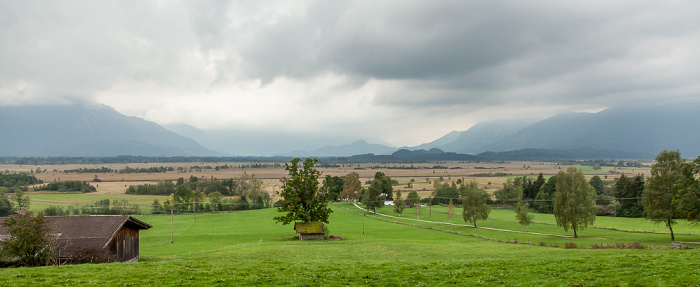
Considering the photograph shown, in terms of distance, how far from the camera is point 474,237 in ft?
180

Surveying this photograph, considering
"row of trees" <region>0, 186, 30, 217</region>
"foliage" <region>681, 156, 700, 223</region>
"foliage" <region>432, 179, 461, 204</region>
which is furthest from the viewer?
"foliage" <region>432, 179, 461, 204</region>

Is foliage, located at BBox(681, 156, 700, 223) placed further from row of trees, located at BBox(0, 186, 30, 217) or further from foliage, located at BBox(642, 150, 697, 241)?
row of trees, located at BBox(0, 186, 30, 217)

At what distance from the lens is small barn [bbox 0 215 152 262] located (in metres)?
29.5

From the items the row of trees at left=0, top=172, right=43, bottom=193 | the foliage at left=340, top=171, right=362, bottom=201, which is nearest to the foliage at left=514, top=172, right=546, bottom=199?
the foliage at left=340, top=171, right=362, bottom=201

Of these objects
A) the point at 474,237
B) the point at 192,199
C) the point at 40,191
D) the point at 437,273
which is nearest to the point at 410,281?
the point at 437,273

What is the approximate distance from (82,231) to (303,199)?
2974cm

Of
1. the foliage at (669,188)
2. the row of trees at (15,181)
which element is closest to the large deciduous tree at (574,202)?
the foliage at (669,188)

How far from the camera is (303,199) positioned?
56500mm

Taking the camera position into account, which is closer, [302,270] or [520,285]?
[520,285]

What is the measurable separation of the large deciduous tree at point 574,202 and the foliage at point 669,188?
21.5 feet

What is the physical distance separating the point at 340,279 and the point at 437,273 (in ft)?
17.6

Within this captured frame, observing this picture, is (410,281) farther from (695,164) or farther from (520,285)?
(695,164)

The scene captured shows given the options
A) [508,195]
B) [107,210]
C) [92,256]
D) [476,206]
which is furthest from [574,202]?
[107,210]

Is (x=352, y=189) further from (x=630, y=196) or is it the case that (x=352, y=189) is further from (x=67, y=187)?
(x=67, y=187)
